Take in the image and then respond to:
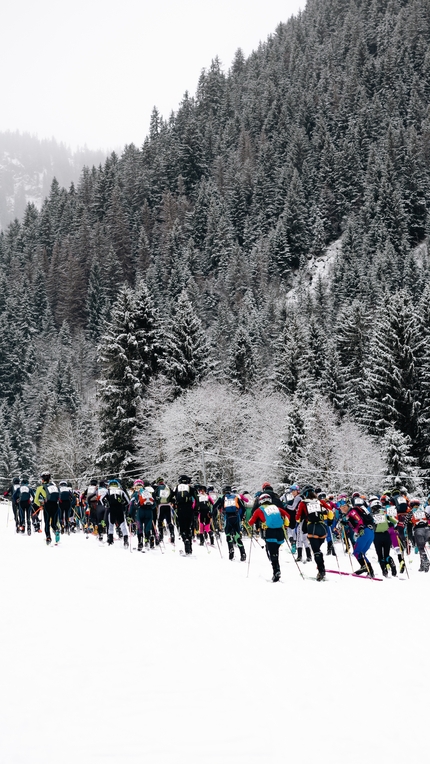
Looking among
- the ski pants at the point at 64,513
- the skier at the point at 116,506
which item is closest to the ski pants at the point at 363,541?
the skier at the point at 116,506

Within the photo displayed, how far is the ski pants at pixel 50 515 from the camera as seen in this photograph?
15.9 m

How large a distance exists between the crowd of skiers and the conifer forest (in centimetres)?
1050

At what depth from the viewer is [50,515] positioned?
16.0 m

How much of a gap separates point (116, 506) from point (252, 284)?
9065 centimetres

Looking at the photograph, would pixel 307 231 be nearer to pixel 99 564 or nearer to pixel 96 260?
pixel 96 260

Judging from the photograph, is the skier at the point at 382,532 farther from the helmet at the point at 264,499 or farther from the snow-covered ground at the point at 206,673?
the helmet at the point at 264,499

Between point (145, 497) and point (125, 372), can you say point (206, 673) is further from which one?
point (125, 372)

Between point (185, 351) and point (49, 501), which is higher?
point (185, 351)

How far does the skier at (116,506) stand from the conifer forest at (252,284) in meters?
10.9

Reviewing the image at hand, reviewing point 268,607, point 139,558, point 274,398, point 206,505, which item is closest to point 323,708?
point 268,607

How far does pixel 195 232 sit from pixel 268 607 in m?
118

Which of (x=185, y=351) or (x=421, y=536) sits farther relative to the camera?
(x=185, y=351)

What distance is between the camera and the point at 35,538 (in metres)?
18.1

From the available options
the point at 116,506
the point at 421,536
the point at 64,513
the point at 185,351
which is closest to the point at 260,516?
the point at 421,536
